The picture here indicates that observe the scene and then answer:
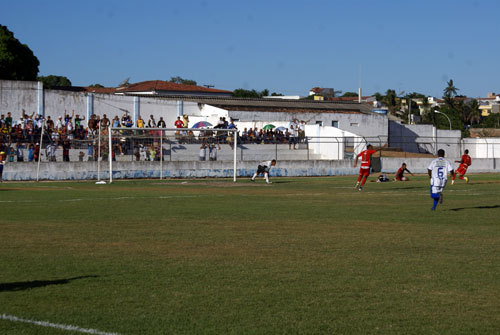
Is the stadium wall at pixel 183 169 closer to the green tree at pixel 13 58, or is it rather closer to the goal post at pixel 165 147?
the goal post at pixel 165 147

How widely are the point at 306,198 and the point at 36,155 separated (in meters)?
21.0

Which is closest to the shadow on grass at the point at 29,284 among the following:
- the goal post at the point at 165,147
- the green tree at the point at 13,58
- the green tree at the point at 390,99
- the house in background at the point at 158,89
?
the goal post at the point at 165,147


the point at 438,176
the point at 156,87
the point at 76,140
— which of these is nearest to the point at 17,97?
the point at 76,140

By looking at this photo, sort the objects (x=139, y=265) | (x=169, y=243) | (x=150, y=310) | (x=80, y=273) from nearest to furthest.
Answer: (x=150, y=310) < (x=80, y=273) < (x=139, y=265) < (x=169, y=243)

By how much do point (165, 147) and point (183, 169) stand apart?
176cm

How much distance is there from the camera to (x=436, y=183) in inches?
774

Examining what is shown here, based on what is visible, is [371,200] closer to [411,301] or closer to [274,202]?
[274,202]

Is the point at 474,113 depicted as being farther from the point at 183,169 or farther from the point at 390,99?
the point at 183,169

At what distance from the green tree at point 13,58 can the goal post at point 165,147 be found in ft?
103

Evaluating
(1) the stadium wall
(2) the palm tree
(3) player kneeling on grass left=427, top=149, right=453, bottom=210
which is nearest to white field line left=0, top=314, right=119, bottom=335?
(3) player kneeling on grass left=427, top=149, right=453, bottom=210

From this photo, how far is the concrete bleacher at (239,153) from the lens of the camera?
42.8m

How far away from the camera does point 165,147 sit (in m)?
44.5

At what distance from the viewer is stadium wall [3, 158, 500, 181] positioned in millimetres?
39844

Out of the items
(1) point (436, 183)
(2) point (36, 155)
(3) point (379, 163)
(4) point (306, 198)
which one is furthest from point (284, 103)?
(1) point (436, 183)
